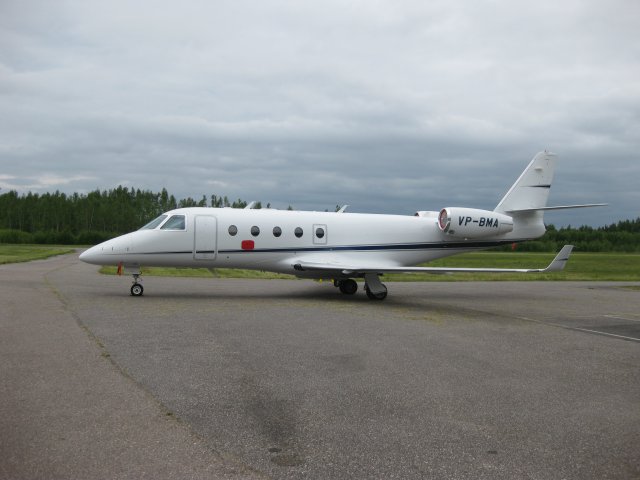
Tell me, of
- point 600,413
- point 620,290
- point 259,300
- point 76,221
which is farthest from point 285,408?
point 76,221

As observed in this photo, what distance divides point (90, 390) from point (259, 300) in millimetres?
10710

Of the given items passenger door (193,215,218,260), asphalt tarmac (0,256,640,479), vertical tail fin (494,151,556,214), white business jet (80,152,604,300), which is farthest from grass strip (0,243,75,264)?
vertical tail fin (494,151,556,214)

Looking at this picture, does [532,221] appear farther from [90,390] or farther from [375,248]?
[90,390]

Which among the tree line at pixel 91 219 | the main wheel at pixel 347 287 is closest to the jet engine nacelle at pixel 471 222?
the main wheel at pixel 347 287

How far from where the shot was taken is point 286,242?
749 inches

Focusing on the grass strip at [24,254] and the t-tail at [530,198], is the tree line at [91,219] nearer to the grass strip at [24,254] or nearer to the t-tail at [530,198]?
the grass strip at [24,254]

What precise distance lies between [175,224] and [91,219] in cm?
10592

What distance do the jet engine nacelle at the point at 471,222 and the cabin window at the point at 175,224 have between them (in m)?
9.12

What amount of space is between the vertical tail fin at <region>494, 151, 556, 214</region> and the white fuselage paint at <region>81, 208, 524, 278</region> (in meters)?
1.18

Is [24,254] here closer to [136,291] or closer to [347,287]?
[136,291]

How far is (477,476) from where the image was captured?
15.0 ft

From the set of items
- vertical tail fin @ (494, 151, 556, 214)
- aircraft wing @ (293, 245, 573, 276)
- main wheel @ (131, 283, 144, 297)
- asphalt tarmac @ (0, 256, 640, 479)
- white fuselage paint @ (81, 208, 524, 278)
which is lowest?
asphalt tarmac @ (0, 256, 640, 479)

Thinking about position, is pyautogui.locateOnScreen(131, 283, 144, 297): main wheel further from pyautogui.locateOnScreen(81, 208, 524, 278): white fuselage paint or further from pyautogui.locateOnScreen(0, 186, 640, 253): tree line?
pyautogui.locateOnScreen(0, 186, 640, 253): tree line

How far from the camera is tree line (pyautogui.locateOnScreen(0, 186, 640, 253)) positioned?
311ft
